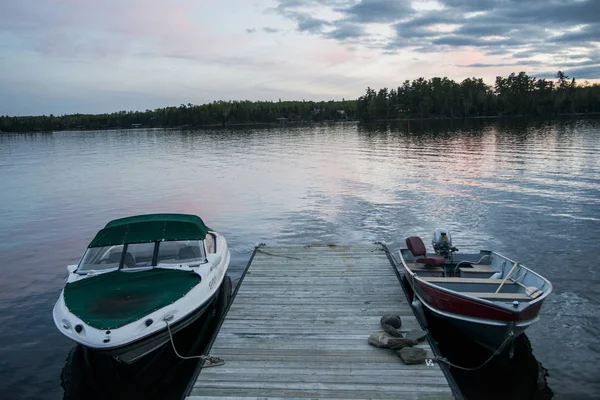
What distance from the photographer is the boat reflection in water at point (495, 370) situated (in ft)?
30.6

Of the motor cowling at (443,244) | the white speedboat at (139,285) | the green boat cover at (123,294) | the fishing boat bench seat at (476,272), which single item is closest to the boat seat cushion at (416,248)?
the motor cowling at (443,244)

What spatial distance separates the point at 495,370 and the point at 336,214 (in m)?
14.4

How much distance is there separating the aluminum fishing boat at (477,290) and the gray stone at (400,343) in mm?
1741

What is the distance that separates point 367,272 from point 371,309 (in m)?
2.70

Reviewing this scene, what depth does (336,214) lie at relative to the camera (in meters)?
24.0

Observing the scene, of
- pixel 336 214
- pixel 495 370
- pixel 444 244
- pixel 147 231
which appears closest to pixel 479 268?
pixel 444 244

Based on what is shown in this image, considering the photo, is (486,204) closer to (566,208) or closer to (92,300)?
(566,208)

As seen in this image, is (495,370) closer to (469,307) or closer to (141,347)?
(469,307)

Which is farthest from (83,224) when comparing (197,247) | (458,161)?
(458,161)

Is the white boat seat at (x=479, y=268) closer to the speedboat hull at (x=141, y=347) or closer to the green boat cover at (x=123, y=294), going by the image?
the green boat cover at (x=123, y=294)

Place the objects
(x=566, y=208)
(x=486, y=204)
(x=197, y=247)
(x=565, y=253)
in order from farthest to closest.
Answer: (x=486, y=204), (x=566, y=208), (x=565, y=253), (x=197, y=247)

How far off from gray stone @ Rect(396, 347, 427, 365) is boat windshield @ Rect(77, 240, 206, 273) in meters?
5.69

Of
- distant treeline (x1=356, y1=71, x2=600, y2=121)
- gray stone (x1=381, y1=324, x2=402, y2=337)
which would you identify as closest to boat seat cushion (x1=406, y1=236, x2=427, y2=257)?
gray stone (x1=381, y1=324, x2=402, y2=337)

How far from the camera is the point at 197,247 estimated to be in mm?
12305
